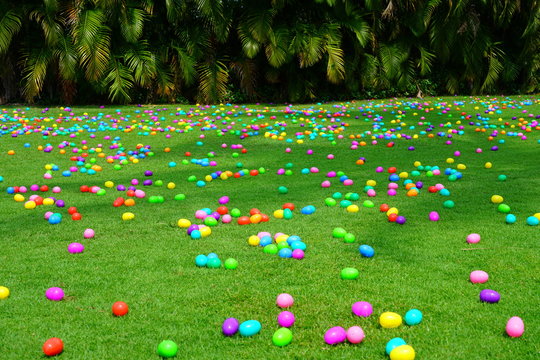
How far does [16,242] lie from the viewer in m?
3.88

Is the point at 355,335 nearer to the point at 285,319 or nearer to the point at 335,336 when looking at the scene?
the point at 335,336

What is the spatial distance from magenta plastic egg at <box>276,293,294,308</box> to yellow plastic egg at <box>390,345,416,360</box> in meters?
0.69

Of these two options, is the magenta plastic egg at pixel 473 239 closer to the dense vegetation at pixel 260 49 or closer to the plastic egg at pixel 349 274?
the plastic egg at pixel 349 274

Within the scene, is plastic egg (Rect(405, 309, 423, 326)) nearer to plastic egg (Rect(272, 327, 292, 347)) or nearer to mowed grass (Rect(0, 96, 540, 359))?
mowed grass (Rect(0, 96, 540, 359))

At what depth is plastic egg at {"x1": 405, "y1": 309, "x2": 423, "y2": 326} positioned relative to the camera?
2531 mm

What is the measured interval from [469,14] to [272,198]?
1313 cm

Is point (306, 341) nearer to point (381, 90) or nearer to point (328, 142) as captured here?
point (328, 142)

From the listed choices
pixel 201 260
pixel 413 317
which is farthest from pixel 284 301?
pixel 201 260

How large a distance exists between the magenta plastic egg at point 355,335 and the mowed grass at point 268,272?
0.12 ft

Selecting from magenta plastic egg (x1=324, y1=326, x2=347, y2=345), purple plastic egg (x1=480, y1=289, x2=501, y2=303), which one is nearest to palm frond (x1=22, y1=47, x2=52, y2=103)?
magenta plastic egg (x1=324, y1=326, x2=347, y2=345)

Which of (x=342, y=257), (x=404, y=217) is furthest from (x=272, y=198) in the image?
(x=342, y=257)

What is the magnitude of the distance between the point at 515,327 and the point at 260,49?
1309 cm

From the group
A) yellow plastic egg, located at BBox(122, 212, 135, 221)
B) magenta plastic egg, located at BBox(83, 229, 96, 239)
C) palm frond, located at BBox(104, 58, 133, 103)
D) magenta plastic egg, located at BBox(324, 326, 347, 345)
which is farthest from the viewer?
palm frond, located at BBox(104, 58, 133, 103)

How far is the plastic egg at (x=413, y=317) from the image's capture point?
253 cm
